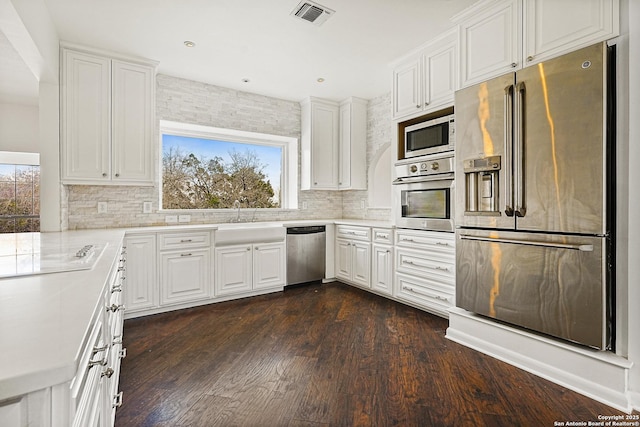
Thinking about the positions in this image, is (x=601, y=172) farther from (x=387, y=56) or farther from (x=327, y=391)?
(x=387, y=56)

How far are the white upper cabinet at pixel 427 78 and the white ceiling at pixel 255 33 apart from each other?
0.41 ft

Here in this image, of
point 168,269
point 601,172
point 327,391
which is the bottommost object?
point 327,391

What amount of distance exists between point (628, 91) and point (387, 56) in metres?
2.18

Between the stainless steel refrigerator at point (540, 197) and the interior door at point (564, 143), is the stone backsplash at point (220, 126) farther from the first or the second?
the interior door at point (564, 143)

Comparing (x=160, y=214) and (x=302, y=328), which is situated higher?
(x=160, y=214)

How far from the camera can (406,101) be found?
3557 mm

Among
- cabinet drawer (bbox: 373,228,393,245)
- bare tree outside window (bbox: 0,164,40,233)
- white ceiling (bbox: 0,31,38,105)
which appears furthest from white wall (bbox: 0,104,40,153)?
cabinet drawer (bbox: 373,228,393,245)

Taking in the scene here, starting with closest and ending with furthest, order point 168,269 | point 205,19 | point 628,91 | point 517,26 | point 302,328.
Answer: point 628,91 → point 517,26 → point 205,19 → point 302,328 → point 168,269

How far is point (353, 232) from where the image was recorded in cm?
438

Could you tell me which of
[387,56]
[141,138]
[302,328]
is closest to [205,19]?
[141,138]

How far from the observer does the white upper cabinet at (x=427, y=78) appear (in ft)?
10.2

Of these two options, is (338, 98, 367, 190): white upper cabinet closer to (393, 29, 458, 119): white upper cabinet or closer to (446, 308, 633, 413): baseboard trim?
(393, 29, 458, 119): white upper cabinet

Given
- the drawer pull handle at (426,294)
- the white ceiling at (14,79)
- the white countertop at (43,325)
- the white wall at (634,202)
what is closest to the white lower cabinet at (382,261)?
the drawer pull handle at (426,294)

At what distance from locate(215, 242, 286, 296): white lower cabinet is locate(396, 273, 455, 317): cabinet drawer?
4.93ft
